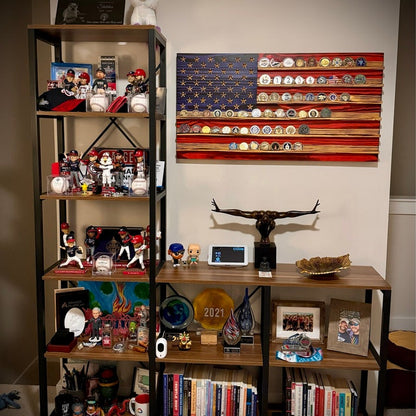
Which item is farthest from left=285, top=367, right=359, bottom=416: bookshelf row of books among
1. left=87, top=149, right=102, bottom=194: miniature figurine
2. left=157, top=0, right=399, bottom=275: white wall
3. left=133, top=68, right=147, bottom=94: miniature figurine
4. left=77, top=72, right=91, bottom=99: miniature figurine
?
left=77, top=72, right=91, bottom=99: miniature figurine

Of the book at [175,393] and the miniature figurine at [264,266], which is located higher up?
the miniature figurine at [264,266]

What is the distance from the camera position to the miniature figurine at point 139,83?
2.60m

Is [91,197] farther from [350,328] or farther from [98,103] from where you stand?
[350,328]

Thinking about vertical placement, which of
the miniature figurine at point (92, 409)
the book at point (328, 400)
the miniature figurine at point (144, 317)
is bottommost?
the miniature figurine at point (92, 409)

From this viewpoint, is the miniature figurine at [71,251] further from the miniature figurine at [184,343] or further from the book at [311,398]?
the book at [311,398]

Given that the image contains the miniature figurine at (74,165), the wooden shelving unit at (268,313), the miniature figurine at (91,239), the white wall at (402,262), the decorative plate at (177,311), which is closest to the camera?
the wooden shelving unit at (268,313)

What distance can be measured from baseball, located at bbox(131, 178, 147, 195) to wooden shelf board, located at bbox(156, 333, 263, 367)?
85 centimetres

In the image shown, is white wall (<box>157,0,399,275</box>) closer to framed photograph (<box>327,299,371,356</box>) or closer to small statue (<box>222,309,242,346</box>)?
framed photograph (<box>327,299,371,356</box>)

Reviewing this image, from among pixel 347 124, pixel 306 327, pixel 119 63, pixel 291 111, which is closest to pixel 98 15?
pixel 119 63

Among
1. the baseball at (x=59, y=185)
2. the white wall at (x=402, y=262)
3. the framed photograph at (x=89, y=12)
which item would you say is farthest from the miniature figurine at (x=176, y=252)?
the white wall at (x=402, y=262)

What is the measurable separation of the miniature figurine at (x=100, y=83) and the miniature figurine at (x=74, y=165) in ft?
1.10

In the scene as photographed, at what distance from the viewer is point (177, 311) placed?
2898 mm

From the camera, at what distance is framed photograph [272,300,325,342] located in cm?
283

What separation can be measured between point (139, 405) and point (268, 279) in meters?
0.95
